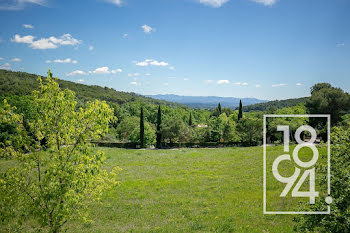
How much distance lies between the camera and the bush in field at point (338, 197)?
594cm

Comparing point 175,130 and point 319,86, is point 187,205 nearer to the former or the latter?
point 175,130

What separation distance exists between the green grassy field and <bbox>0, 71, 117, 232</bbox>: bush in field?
232 centimetres

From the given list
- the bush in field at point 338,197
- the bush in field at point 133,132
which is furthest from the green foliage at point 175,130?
the bush in field at point 338,197

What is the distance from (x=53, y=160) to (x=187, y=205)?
1002 centimetres

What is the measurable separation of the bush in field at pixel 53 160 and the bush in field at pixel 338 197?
7734mm

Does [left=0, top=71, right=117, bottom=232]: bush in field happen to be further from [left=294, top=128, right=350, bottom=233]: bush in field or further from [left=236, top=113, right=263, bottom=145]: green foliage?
[left=236, top=113, right=263, bottom=145]: green foliage

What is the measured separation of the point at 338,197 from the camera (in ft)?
21.4

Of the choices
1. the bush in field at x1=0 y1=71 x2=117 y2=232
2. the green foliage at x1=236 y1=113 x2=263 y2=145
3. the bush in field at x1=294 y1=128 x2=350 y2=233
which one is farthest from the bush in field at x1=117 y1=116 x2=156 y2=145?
the bush in field at x1=294 y1=128 x2=350 y2=233

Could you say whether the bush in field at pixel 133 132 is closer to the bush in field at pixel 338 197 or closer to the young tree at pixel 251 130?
the young tree at pixel 251 130

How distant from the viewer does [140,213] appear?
532 inches

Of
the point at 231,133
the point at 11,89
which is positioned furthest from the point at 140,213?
the point at 11,89

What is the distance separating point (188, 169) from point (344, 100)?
56210 mm

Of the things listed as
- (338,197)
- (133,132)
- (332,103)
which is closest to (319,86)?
(332,103)

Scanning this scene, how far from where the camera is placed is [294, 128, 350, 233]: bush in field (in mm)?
5938
